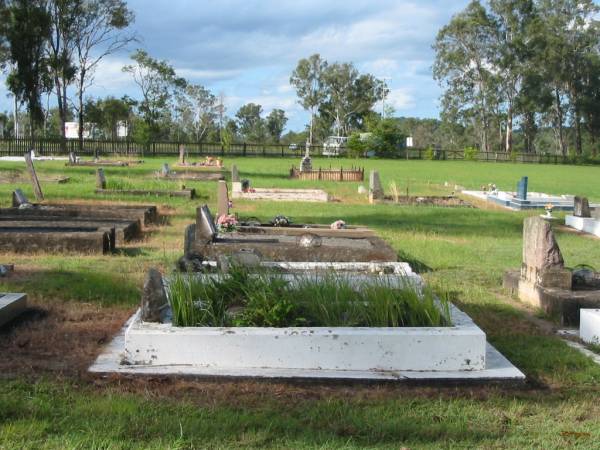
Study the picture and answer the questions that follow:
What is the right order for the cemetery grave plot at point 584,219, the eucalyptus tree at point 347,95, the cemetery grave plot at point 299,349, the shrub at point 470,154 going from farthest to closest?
the eucalyptus tree at point 347,95, the shrub at point 470,154, the cemetery grave plot at point 584,219, the cemetery grave plot at point 299,349

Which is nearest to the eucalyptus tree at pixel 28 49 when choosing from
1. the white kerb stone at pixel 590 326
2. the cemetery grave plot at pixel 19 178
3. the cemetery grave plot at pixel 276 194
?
the cemetery grave plot at pixel 19 178

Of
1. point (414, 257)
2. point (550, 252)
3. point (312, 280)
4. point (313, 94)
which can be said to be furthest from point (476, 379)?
point (313, 94)

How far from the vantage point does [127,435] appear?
4.04m

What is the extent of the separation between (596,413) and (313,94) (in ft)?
308

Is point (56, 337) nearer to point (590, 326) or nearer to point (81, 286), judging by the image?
point (81, 286)

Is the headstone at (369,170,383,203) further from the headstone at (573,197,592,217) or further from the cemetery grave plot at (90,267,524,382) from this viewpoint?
the cemetery grave plot at (90,267,524,382)

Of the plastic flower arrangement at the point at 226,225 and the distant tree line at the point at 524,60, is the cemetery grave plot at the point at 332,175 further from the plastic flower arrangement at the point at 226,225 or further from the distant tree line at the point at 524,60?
the distant tree line at the point at 524,60

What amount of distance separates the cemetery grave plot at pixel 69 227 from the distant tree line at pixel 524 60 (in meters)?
63.6

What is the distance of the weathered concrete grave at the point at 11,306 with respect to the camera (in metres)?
6.39

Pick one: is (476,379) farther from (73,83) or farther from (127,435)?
(73,83)

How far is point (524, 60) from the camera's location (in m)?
73.2

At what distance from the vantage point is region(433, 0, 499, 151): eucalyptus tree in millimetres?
72688

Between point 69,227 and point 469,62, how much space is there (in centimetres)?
6892

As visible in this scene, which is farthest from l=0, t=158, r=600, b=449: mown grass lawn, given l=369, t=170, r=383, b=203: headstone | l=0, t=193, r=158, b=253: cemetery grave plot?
l=369, t=170, r=383, b=203: headstone
